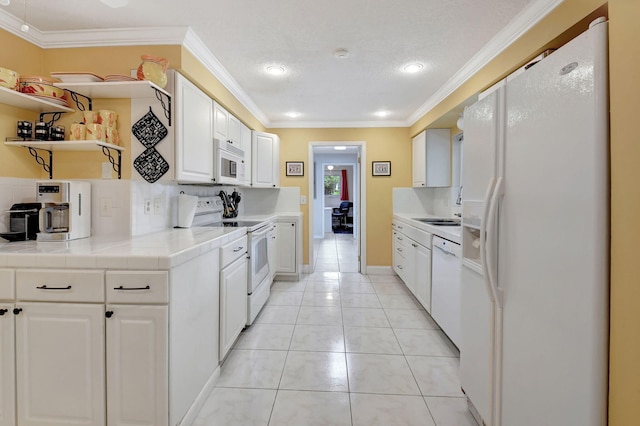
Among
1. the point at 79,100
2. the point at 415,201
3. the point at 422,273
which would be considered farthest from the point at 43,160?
the point at 415,201

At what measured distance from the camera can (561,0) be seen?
5.02 ft

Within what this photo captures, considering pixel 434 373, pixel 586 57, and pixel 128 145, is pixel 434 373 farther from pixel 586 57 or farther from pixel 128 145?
pixel 128 145

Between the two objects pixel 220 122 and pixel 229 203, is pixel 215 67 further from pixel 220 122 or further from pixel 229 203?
pixel 229 203

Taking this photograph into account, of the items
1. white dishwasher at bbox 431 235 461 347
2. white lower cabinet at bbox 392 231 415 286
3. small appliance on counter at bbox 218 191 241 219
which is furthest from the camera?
white lower cabinet at bbox 392 231 415 286

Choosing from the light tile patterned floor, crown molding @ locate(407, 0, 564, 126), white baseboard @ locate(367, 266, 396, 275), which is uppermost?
crown molding @ locate(407, 0, 564, 126)

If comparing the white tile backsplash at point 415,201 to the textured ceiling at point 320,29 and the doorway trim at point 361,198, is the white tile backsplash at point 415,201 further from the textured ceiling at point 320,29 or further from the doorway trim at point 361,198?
the textured ceiling at point 320,29

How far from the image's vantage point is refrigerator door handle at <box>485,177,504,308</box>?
1.27 m

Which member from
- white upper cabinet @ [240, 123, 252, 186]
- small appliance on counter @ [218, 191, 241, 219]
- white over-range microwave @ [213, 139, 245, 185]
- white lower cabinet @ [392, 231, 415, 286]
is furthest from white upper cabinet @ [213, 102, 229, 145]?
white lower cabinet @ [392, 231, 415, 286]

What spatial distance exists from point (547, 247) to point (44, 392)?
Answer: 2.18 m

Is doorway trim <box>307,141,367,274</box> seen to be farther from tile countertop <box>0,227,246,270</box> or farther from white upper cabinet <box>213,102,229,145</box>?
tile countertop <box>0,227,246,270</box>

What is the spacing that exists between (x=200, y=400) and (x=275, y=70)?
254 cm

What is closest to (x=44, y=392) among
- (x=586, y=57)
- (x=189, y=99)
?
(x=189, y=99)

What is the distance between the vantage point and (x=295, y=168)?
4.52 meters

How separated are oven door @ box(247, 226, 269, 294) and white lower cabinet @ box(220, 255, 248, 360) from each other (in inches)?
4.6
